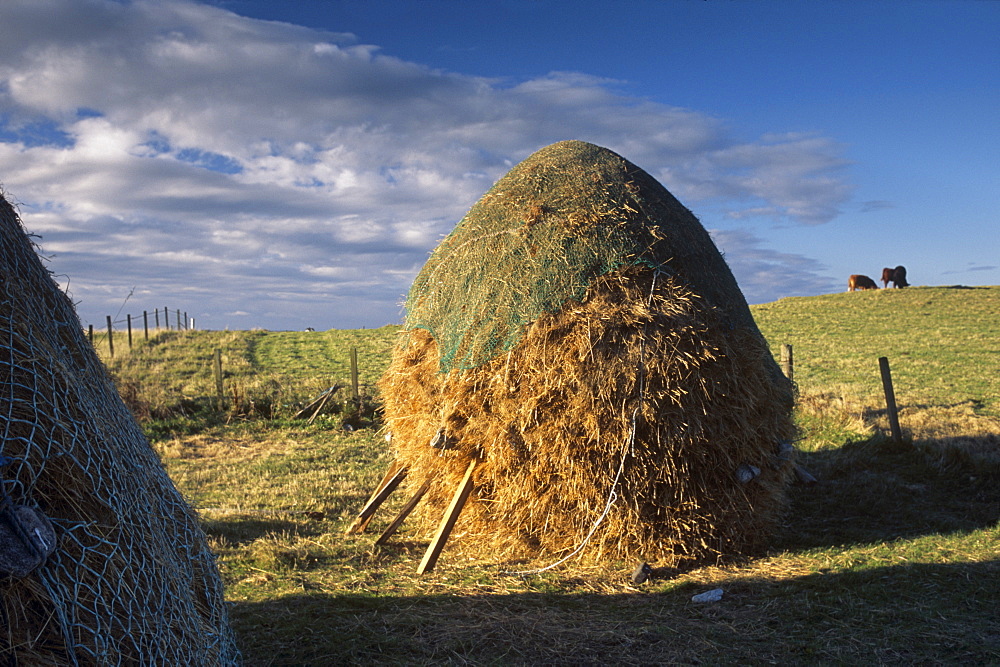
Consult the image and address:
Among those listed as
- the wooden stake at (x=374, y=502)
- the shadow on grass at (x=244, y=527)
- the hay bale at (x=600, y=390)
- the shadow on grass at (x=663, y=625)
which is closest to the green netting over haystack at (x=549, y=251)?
the hay bale at (x=600, y=390)

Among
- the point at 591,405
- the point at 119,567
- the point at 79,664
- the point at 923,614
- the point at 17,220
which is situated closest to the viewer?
the point at 79,664

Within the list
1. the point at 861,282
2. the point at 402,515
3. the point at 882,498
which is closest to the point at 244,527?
the point at 402,515

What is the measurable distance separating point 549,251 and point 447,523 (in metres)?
3.04

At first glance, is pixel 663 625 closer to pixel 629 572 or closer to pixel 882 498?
pixel 629 572

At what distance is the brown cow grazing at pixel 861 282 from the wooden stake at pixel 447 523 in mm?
55317

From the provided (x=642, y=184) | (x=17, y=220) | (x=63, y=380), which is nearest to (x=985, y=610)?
(x=642, y=184)

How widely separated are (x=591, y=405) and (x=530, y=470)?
91cm

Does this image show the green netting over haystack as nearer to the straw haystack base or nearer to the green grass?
the straw haystack base

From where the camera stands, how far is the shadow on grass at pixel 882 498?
26.1ft

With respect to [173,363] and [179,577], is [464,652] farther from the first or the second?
[173,363]

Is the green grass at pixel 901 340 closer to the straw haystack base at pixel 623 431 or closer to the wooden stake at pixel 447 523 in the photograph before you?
the straw haystack base at pixel 623 431

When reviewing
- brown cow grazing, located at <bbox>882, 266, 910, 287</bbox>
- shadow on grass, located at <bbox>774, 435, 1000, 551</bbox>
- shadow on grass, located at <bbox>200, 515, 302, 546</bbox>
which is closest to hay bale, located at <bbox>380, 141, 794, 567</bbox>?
shadow on grass, located at <bbox>774, 435, 1000, 551</bbox>

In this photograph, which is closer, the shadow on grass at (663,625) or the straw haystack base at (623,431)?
the shadow on grass at (663,625)

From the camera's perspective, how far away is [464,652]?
5.21 m
